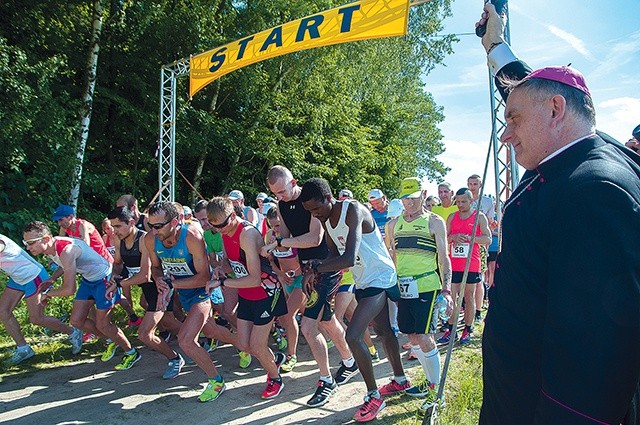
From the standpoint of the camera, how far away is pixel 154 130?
47.5 feet

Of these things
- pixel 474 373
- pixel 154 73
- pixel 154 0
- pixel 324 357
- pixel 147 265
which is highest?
pixel 154 0

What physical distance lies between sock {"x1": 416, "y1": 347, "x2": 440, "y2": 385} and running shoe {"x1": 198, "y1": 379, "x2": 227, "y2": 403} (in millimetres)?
2085

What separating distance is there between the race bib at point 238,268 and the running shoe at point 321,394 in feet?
4.44

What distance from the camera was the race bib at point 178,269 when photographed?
4.69 metres

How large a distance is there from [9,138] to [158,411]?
8571 mm

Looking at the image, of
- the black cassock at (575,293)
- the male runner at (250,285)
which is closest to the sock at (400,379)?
the male runner at (250,285)

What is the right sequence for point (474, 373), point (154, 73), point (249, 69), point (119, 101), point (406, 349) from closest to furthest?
point (474, 373) → point (406, 349) → point (119, 101) → point (154, 73) → point (249, 69)

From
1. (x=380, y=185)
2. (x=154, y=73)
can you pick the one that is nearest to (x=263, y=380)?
(x=154, y=73)

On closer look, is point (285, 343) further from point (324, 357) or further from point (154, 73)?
point (154, 73)

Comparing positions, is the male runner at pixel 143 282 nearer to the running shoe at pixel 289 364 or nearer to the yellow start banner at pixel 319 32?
the running shoe at pixel 289 364

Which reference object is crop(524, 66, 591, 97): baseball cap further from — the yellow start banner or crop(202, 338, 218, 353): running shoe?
the yellow start banner

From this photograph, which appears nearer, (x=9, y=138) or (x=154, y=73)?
(x=9, y=138)

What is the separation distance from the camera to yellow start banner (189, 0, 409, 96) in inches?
292

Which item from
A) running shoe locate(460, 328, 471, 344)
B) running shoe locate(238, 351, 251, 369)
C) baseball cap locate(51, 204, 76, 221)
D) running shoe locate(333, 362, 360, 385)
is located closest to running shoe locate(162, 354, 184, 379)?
running shoe locate(238, 351, 251, 369)
